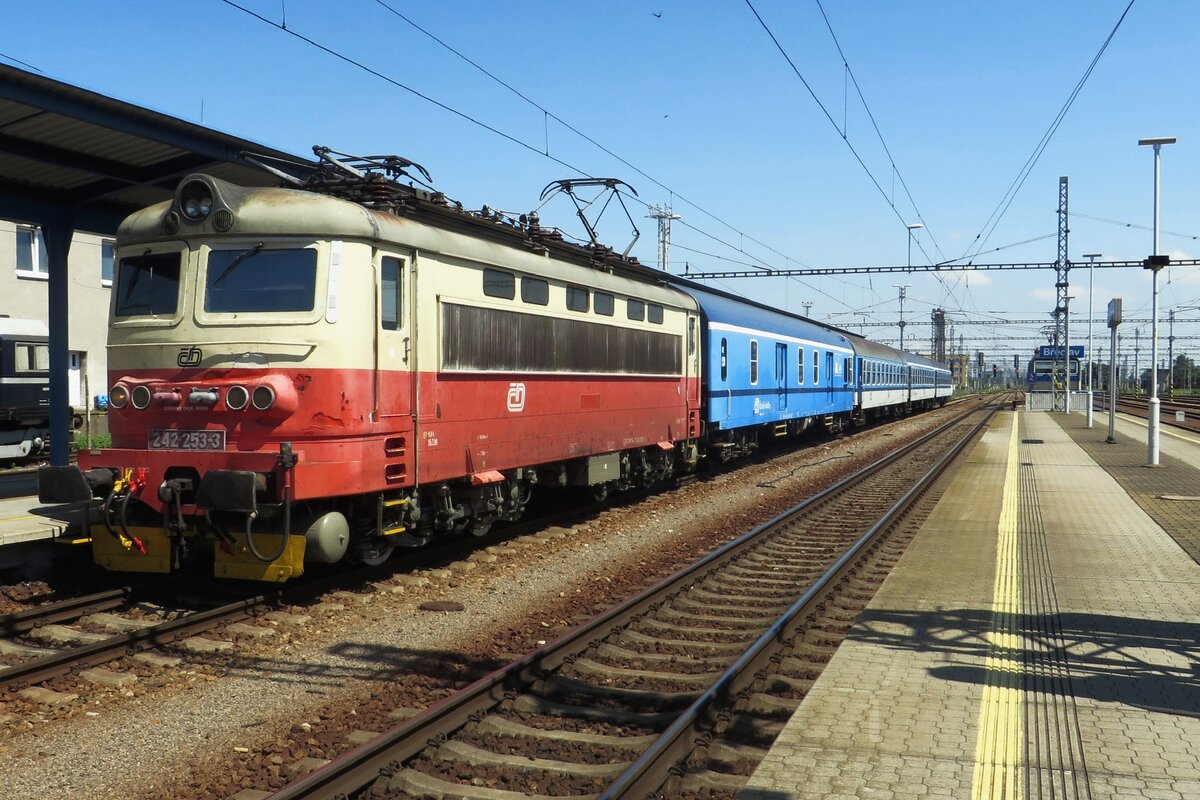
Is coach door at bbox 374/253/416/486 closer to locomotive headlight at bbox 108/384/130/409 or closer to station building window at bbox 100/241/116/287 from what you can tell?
locomotive headlight at bbox 108/384/130/409

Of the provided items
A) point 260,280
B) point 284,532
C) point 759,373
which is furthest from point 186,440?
point 759,373

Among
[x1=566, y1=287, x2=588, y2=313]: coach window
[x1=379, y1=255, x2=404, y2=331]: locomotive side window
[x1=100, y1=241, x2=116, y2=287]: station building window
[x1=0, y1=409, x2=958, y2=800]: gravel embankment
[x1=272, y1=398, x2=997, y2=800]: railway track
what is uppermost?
[x1=100, y1=241, x2=116, y2=287]: station building window

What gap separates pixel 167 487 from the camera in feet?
26.9

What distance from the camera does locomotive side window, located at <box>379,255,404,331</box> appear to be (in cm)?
894

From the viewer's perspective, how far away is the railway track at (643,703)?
500 cm

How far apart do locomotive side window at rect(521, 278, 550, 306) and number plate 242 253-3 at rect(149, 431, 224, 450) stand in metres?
4.04

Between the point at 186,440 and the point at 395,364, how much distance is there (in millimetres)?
1901

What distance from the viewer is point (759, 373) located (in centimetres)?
2236

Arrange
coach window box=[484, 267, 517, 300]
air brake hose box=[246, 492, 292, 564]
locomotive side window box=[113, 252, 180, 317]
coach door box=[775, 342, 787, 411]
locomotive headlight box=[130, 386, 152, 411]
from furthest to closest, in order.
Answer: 1. coach door box=[775, 342, 787, 411]
2. coach window box=[484, 267, 517, 300]
3. locomotive side window box=[113, 252, 180, 317]
4. locomotive headlight box=[130, 386, 152, 411]
5. air brake hose box=[246, 492, 292, 564]

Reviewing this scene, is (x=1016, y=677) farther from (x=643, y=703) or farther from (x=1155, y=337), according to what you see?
(x=1155, y=337)

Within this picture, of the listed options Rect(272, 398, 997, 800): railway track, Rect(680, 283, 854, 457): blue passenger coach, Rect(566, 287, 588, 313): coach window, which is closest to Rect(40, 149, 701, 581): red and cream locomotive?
Rect(566, 287, 588, 313): coach window

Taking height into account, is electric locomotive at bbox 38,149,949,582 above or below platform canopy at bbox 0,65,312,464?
below

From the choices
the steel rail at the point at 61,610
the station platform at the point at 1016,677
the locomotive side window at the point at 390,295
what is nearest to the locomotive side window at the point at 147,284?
the locomotive side window at the point at 390,295

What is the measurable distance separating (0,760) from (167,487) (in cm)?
307
